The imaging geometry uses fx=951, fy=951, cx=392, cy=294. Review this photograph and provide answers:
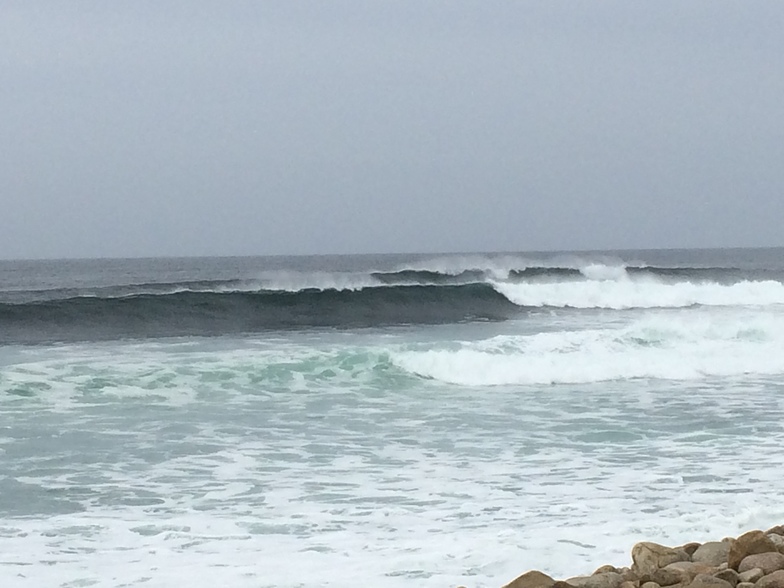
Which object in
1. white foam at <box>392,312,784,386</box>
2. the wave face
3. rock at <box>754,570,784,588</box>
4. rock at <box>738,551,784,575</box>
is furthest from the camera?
the wave face

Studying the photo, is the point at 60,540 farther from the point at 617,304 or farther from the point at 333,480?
the point at 617,304

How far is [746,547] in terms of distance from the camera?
13.7ft

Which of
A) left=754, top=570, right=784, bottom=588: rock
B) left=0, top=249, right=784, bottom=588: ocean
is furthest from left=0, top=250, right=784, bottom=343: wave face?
left=754, top=570, right=784, bottom=588: rock

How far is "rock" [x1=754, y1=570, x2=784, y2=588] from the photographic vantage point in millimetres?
3770

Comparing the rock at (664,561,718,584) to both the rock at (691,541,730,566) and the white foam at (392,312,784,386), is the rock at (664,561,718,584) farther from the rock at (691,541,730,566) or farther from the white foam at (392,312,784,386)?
the white foam at (392,312,784,386)

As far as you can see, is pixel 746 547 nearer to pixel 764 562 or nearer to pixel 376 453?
pixel 764 562

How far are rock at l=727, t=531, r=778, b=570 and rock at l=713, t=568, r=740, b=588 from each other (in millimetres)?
197

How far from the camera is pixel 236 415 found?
970 centimetres

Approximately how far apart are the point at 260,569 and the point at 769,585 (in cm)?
243

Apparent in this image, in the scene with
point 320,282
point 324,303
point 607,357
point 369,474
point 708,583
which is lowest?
point 369,474

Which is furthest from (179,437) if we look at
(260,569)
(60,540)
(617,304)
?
(617,304)

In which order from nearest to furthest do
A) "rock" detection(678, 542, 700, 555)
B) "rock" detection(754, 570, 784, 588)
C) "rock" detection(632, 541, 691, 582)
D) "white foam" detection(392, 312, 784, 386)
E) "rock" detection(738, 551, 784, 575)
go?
"rock" detection(754, 570, 784, 588), "rock" detection(738, 551, 784, 575), "rock" detection(632, 541, 691, 582), "rock" detection(678, 542, 700, 555), "white foam" detection(392, 312, 784, 386)

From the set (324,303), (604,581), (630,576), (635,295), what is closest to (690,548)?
(630,576)

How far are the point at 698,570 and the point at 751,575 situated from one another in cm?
26
